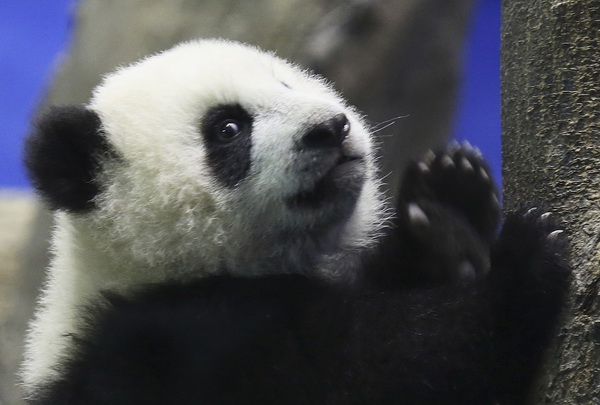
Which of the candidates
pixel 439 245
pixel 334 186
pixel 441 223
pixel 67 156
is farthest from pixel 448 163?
pixel 67 156

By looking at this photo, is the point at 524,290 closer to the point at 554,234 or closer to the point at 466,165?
the point at 554,234

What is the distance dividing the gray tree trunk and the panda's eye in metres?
0.77

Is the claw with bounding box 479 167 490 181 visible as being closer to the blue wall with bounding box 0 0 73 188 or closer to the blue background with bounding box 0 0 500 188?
the blue background with bounding box 0 0 500 188

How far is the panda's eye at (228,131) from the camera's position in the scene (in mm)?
2285

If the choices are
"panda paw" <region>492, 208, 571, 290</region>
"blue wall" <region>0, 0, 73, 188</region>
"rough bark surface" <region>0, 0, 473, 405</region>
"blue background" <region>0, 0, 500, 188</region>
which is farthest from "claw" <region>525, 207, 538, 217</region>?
"blue wall" <region>0, 0, 73, 188</region>

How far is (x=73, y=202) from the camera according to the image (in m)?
2.23

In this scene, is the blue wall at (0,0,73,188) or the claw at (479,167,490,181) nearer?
the claw at (479,167,490,181)

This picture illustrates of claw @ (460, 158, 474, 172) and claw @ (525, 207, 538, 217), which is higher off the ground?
claw @ (460, 158, 474, 172)

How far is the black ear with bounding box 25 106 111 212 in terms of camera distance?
220 cm

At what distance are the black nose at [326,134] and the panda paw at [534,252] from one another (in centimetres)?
53

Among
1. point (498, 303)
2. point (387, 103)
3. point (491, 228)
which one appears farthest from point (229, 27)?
point (498, 303)

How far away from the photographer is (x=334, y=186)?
7.39ft

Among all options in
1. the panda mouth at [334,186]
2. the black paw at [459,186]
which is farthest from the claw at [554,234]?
the black paw at [459,186]

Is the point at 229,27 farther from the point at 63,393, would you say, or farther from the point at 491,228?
the point at 63,393
